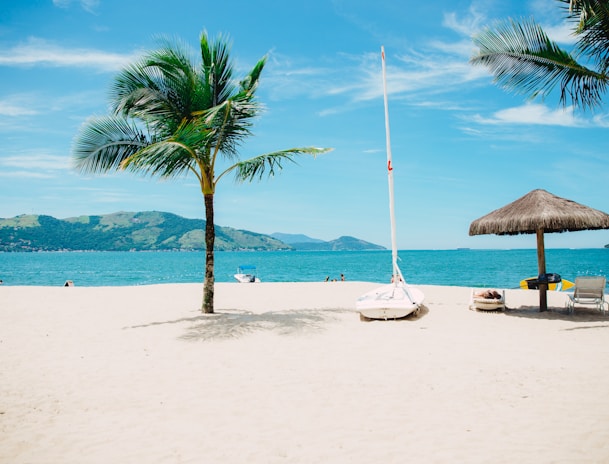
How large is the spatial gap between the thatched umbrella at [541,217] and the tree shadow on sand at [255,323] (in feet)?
14.5

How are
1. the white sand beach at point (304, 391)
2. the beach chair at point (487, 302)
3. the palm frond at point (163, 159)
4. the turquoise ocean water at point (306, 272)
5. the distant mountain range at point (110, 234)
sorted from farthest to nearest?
the distant mountain range at point (110, 234) < the turquoise ocean water at point (306, 272) < the beach chair at point (487, 302) < the palm frond at point (163, 159) < the white sand beach at point (304, 391)

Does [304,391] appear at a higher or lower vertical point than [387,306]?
lower

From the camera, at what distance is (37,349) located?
23.3 feet

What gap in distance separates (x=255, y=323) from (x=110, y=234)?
182m

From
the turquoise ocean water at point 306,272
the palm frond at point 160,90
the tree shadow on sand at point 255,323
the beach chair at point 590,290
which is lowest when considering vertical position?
the turquoise ocean water at point 306,272

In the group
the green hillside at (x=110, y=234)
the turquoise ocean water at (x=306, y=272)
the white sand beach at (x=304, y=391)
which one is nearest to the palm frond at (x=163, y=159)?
the white sand beach at (x=304, y=391)

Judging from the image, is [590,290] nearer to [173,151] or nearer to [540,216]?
[540,216]

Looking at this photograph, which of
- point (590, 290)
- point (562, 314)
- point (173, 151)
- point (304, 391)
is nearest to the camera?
point (304, 391)

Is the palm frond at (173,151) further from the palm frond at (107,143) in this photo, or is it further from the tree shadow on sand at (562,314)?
the tree shadow on sand at (562,314)

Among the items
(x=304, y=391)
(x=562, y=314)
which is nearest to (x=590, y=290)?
(x=562, y=314)

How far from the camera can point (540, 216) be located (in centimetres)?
973

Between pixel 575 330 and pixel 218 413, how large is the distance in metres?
7.63

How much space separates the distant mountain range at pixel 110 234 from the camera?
156 metres

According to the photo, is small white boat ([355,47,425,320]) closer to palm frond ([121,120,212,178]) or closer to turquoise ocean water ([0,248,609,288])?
palm frond ([121,120,212,178])
